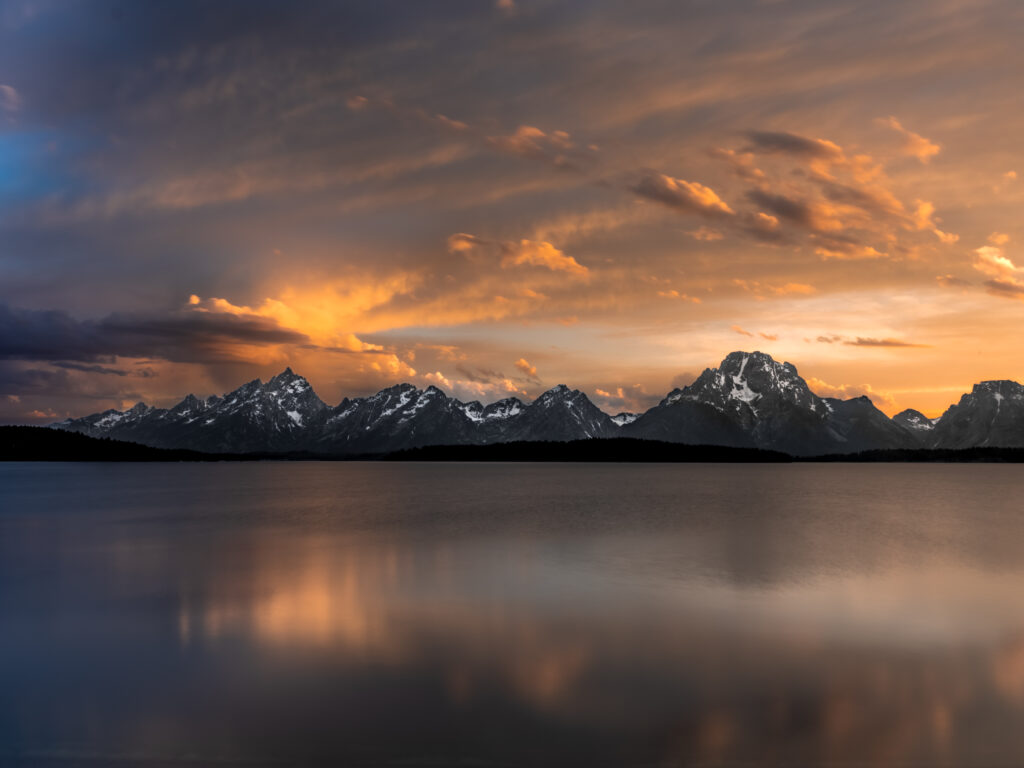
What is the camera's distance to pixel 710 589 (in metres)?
34.2

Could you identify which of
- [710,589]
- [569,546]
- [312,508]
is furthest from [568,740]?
[312,508]

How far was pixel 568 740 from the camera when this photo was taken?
50.1 feet

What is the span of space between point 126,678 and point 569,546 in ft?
113

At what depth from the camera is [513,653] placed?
74.3 feet

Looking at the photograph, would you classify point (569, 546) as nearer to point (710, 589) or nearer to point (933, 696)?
point (710, 589)

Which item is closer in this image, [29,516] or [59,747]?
[59,747]

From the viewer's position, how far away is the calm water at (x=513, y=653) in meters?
15.4

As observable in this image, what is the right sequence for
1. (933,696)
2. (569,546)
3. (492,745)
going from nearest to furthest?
(492,745) < (933,696) < (569,546)

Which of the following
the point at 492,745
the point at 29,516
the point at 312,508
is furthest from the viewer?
the point at 312,508

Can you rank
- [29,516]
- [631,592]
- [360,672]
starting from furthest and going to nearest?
[29,516] → [631,592] → [360,672]

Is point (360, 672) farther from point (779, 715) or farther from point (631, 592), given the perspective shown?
point (631, 592)

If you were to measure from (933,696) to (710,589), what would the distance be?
1574cm

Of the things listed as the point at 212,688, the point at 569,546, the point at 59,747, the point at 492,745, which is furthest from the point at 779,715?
the point at 569,546

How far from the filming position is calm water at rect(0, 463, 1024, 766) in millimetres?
15430
